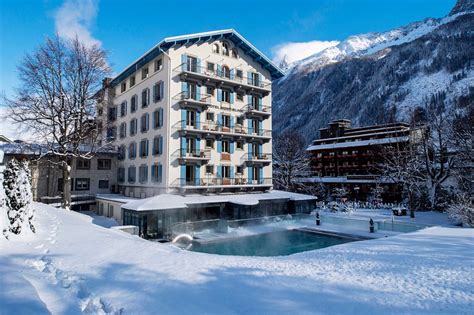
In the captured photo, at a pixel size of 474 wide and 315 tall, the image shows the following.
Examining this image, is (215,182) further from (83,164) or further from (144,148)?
(83,164)

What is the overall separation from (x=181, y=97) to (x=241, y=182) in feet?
39.8

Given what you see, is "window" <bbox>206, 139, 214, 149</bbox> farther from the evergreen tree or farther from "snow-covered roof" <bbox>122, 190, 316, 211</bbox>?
the evergreen tree

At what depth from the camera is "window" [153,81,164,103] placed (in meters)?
30.1

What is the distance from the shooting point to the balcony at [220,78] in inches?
1173

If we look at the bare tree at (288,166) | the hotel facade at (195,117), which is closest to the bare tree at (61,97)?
the hotel facade at (195,117)

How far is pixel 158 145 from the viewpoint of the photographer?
3030 cm

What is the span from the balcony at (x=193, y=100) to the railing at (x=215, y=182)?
310 inches

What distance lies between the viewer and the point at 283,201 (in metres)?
33.4

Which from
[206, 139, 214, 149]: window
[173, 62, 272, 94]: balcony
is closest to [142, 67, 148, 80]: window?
[173, 62, 272, 94]: balcony

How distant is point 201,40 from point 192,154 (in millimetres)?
13184

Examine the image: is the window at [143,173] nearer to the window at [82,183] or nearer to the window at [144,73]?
the window at [82,183]

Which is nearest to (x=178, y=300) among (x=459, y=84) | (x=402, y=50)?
(x=459, y=84)

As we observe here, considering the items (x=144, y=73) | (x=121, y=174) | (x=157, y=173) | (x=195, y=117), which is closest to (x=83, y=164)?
(x=121, y=174)

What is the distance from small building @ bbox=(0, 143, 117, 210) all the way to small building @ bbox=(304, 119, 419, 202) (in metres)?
36.7
